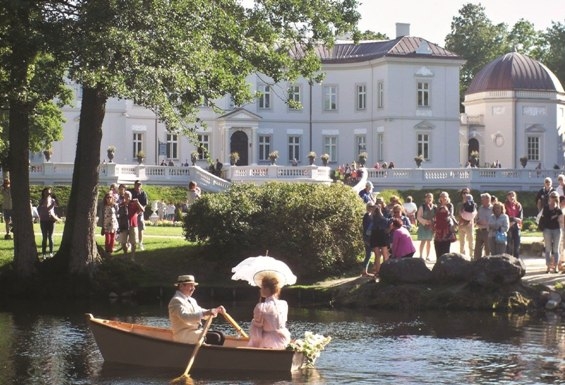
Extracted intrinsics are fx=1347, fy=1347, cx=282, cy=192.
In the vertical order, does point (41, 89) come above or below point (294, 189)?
above

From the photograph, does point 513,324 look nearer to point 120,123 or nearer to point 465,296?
point 465,296

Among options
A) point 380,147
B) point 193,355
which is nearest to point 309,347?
point 193,355

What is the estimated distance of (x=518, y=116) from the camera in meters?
85.1

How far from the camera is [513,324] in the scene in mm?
26797

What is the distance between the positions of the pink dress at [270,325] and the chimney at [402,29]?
2474 inches

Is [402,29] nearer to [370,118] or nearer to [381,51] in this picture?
[381,51]

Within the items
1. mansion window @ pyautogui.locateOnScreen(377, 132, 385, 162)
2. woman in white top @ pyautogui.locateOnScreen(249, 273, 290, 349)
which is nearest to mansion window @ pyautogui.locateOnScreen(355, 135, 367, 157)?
mansion window @ pyautogui.locateOnScreen(377, 132, 385, 162)

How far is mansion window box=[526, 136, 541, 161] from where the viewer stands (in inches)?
3356

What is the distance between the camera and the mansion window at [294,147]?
81738 millimetres

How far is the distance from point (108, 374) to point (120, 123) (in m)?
56.6

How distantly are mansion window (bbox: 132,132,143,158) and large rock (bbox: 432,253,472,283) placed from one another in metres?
48.5

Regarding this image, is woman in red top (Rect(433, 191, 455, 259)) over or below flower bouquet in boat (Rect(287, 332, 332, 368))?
over

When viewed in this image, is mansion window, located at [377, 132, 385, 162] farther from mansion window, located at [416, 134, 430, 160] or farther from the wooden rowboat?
the wooden rowboat

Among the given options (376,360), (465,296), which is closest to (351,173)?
(465,296)
